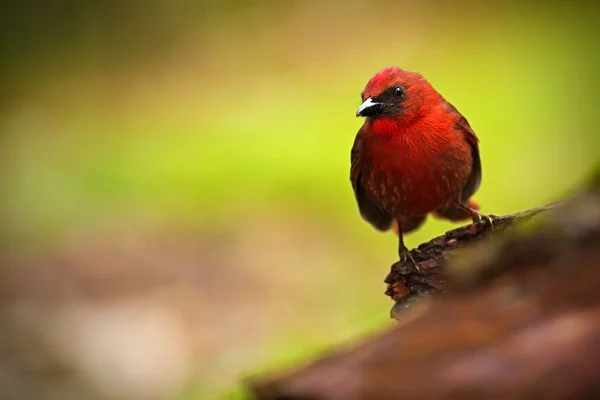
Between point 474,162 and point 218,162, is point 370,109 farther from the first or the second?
point 218,162

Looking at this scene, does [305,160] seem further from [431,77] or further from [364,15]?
[364,15]

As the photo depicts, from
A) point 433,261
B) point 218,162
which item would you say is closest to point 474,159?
point 433,261

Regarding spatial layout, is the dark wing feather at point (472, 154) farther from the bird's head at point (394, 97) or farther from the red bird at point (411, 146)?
the bird's head at point (394, 97)

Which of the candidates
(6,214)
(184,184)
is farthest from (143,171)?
(6,214)

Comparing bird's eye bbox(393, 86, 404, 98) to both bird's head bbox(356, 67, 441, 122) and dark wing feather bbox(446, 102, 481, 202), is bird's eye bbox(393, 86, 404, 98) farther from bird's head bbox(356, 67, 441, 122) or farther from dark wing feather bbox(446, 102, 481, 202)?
dark wing feather bbox(446, 102, 481, 202)

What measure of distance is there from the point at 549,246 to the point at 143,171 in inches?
386

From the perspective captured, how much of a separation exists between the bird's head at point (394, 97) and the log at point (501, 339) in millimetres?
2161

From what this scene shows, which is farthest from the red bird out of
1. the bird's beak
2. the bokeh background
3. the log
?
the log

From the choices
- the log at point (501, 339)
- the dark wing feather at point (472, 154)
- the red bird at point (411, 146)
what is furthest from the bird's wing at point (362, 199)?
the log at point (501, 339)

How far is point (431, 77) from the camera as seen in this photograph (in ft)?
37.9

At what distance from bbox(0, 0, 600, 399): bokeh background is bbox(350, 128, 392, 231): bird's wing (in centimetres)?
115

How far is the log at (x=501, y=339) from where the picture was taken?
6.88 ft

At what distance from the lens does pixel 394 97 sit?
4.46m

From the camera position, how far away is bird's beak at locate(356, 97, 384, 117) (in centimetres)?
440
